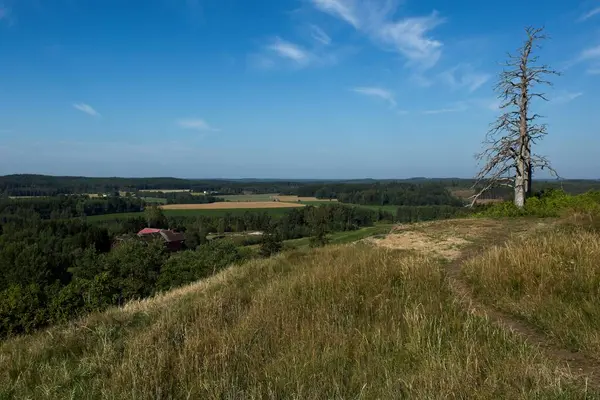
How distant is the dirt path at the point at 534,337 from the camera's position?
138 inches

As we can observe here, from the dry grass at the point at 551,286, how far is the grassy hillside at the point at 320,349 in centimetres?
6

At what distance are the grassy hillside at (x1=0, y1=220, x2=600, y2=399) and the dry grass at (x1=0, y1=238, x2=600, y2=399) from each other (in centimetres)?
2

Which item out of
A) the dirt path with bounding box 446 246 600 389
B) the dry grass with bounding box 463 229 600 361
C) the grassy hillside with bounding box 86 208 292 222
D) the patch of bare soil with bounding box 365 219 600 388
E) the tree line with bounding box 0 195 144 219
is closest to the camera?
the dirt path with bounding box 446 246 600 389

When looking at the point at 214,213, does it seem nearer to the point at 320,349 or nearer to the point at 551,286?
the point at 551,286

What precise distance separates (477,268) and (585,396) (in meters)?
4.48

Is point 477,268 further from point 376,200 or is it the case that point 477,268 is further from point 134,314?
point 376,200

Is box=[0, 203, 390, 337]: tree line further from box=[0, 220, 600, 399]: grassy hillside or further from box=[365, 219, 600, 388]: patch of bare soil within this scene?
box=[365, 219, 600, 388]: patch of bare soil

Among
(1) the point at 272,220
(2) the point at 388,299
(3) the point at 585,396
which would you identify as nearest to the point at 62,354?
(2) the point at 388,299

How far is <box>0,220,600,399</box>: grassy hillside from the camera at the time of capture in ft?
11.0

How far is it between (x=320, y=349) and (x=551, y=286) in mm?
3769

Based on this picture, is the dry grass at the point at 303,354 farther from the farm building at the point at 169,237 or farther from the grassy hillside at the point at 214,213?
the grassy hillside at the point at 214,213

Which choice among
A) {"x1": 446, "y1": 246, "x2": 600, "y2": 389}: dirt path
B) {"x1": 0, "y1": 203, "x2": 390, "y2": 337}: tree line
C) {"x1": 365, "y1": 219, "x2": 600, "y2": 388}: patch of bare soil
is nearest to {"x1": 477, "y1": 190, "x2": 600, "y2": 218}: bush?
{"x1": 365, "y1": 219, "x2": 600, "y2": 388}: patch of bare soil

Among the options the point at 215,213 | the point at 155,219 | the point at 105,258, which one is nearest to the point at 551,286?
the point at 105,258

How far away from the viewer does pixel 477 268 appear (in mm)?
7219
